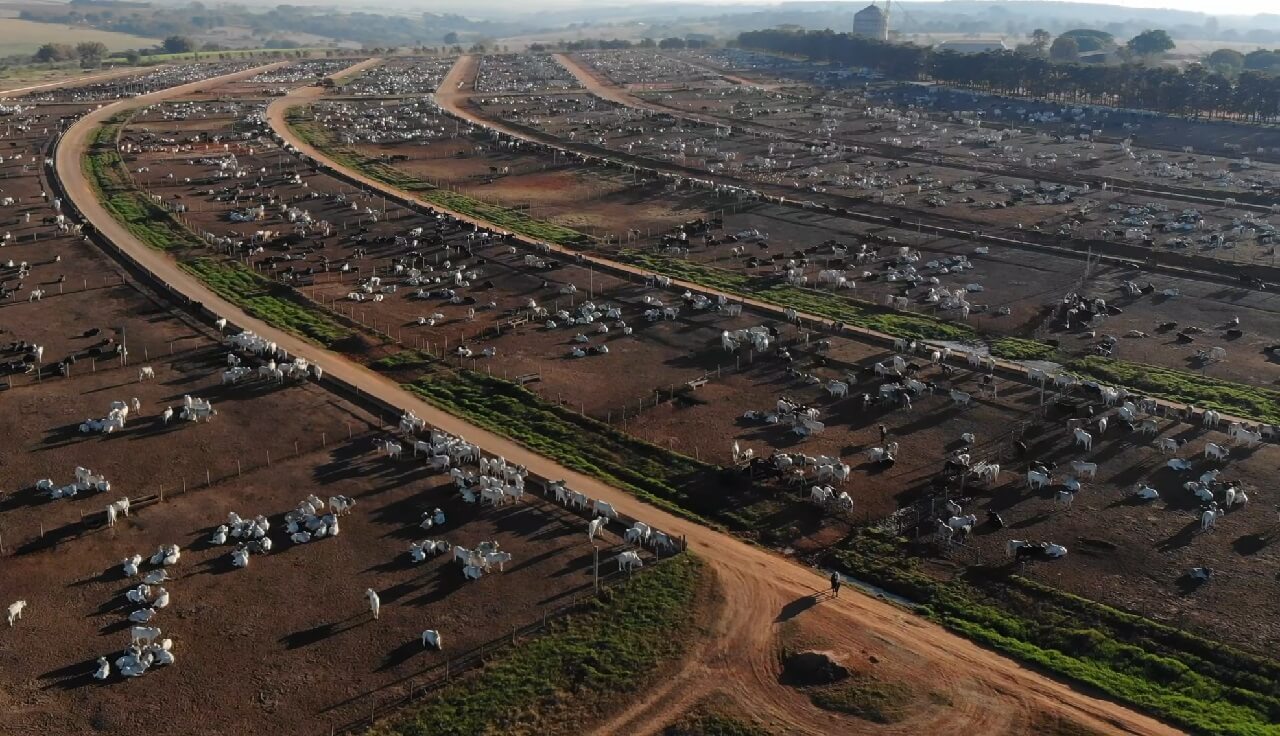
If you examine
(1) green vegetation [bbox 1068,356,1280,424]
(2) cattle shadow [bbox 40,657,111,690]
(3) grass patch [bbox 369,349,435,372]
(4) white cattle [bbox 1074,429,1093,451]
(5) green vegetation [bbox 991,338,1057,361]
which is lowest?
(2) cattle shadow [bbox 40,657,111,690]

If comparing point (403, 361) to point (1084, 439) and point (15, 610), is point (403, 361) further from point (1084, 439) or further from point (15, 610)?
point (1084, 439)

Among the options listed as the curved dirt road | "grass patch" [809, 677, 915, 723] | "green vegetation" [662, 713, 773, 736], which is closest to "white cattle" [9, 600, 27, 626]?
the curved dirt road

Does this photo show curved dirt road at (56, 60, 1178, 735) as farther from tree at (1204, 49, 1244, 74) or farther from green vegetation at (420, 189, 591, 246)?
tree at (1204, 49, 1244, 74)

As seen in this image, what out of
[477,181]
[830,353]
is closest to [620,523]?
[830,353]

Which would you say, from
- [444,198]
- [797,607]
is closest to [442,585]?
[797,607]

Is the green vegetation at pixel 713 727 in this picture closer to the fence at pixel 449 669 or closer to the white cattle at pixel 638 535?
the fence at pixel 449 669

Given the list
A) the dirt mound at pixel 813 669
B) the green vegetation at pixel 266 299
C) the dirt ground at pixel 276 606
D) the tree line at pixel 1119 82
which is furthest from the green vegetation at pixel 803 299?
the tree line at pixel 1119 82
